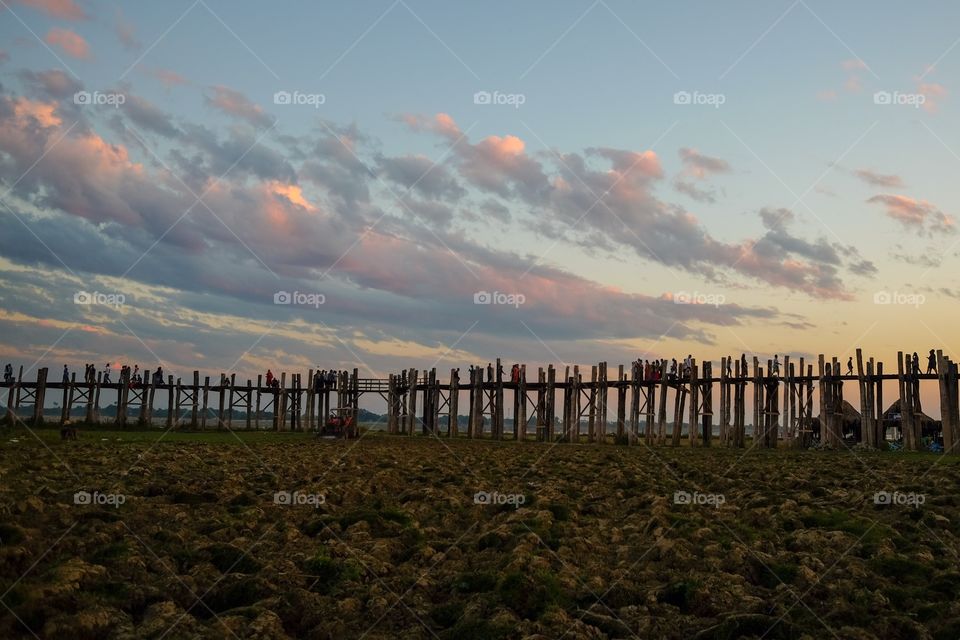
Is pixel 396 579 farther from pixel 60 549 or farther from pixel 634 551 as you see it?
pixel 60 549

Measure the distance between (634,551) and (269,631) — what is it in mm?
4883

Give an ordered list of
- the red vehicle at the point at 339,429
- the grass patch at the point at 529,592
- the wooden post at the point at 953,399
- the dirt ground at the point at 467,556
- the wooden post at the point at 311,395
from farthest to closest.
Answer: the wooden post at the point at 311,395 → the red vehicle at the point at 339,429 → the wooden post at the point at 953,399 → the grass patch at the point at 529,592 → the dirt ground at the point at 467,556

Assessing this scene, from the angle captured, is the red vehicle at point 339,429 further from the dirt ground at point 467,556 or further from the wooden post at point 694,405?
the dirt ground at point 467,556

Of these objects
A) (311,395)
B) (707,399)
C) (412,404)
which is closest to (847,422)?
(707,399)

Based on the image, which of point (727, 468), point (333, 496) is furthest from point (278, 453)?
point (727, 468)

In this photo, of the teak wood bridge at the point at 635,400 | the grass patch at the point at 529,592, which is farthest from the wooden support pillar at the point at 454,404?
the grass patch at the point at 529,592

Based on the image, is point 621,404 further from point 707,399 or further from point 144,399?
point 144,399

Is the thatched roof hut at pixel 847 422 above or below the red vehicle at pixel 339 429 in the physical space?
above

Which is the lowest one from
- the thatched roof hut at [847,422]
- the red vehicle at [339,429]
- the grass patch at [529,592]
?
the grass patch at [529,592]

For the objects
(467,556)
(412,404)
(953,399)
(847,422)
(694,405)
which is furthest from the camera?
(412,404)

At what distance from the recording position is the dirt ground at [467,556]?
7.31m

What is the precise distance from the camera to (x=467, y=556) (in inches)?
391

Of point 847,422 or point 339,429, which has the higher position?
point 847,422

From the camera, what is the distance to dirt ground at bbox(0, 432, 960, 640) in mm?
7312
